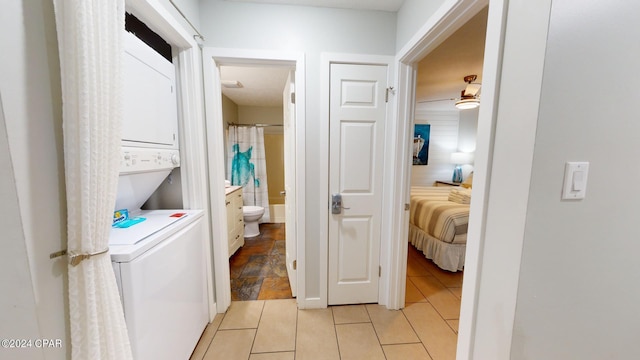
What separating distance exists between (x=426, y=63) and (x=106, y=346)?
342 centimetres

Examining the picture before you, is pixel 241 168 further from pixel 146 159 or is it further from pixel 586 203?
pixel 586 203

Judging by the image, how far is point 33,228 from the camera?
60 centimetres

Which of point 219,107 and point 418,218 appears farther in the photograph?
point 418,218

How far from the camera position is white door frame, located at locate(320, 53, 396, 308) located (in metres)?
1.63

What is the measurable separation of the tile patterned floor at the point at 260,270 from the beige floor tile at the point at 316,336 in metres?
0.32

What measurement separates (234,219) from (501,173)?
2.69m

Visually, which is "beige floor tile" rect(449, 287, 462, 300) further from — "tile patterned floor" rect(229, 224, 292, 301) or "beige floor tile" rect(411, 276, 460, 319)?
"tile patterned floor" rect(229, 224, 292, 301)

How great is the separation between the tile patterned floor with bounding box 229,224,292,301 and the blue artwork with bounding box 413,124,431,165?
3.62 metres

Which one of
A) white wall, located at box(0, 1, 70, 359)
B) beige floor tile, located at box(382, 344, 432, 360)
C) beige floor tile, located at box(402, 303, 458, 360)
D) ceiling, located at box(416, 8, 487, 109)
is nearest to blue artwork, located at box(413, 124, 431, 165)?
ceiling, located at box(416, 8, 487, 109)

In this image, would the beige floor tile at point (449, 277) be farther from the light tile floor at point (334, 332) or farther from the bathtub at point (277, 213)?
the bathtub at point (277, 213)

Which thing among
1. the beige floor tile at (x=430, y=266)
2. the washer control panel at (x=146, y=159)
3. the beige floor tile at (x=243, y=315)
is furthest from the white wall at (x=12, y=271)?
the beige floor tile at (x=430, y=266)

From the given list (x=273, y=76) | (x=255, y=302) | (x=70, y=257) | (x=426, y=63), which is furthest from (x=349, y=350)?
(x=426, y=63)

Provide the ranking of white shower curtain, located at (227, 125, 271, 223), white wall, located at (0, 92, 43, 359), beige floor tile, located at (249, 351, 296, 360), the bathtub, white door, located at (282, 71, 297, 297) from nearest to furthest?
1. white wall, located at (0, 92, 43, 359)
2. beige floor tile, located at (249, 351, 296, 360)
3. white door, located at (282, 71, 297, 297)
4. white shower curtain, located at (227, 125, 271, 223)
5. the bathtub

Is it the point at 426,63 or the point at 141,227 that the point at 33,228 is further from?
the point at 426,63
